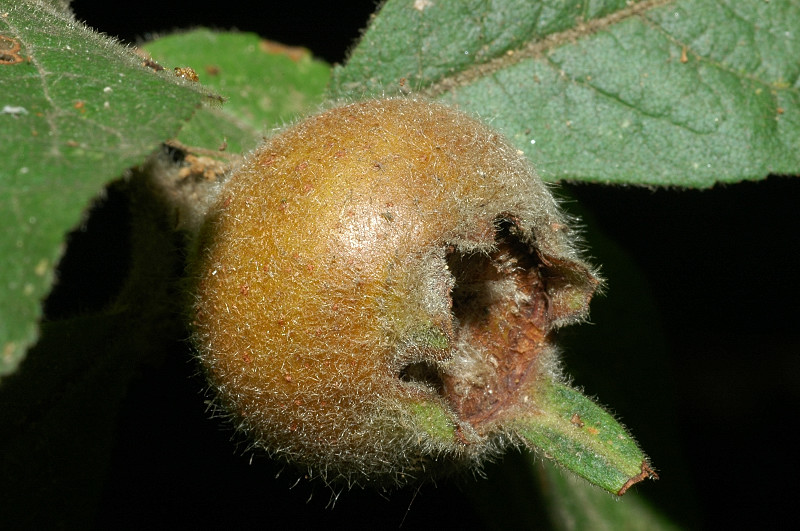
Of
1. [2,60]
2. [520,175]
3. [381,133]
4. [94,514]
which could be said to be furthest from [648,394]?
[2,60]

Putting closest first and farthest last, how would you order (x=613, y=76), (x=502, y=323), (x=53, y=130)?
(x=53, y=130) < (x=502, y=323) < (x=613, y=76)

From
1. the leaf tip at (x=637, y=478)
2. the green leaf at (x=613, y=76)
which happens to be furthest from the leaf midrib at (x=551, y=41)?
the leaf tip at (x=637, y=478)

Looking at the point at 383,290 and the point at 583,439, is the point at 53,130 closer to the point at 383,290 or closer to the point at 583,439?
the point at 383,290

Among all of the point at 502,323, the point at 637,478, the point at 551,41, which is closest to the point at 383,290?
the point at 502,323

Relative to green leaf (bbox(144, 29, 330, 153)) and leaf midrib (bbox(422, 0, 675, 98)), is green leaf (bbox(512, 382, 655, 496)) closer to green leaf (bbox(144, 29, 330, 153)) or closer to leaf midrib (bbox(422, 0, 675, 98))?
leaf midrib (bbox(422, 0, 675, 98))

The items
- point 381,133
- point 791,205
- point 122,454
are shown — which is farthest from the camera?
point 791,205

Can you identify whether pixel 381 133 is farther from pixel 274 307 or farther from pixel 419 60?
pixel 419 60
